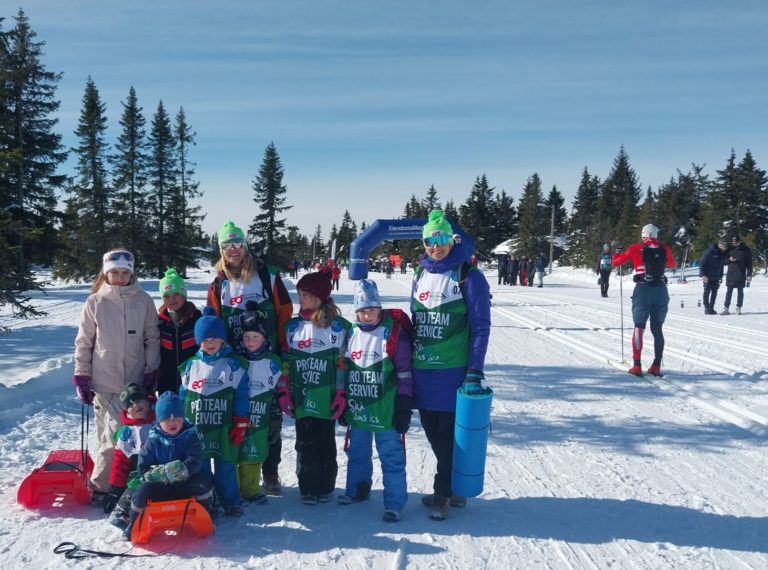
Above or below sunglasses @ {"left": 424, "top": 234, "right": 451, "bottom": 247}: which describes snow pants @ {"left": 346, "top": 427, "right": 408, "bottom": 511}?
below

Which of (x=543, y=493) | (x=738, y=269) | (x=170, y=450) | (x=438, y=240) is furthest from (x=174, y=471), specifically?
(x=738, y=269)

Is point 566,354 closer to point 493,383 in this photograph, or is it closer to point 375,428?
point 493,383

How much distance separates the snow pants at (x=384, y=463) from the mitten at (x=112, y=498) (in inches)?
62.6

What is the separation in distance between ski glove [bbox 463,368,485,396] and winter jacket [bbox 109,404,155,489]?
2262 millimetres

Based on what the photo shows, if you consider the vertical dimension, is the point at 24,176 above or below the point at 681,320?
above

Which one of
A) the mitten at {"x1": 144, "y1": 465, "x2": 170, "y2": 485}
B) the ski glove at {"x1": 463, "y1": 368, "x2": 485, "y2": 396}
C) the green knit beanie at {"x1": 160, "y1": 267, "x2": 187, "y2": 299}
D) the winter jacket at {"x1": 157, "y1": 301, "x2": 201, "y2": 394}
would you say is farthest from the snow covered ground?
the green knit beanie at {"x1": 160, "y1": 267, "x2": 187, "y2": 299}

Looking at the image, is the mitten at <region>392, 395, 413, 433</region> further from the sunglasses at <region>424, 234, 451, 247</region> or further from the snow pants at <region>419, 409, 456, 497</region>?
the sunglasses at <region>424, 234, 451, 247</region>

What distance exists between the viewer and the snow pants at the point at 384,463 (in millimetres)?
3912

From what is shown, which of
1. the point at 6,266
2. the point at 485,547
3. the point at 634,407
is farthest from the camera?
the point at 6,266

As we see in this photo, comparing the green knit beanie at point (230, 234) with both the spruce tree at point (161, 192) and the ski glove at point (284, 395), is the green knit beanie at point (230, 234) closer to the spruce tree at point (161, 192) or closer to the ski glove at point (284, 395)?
the ski glove at point (284, 395)

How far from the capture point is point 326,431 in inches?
166

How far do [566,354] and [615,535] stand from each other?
6619 mm

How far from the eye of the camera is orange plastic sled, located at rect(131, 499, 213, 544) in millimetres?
3467

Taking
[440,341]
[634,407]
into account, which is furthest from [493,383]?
[440,341]
